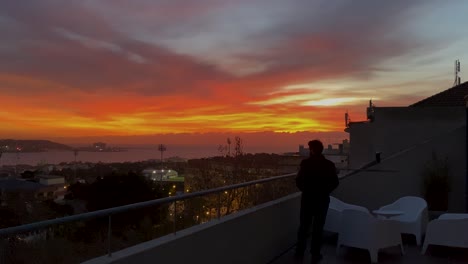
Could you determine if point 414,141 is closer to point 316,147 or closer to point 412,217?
point 412,217

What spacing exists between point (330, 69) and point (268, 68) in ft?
8.13

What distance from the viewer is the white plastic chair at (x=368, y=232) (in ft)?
21.6

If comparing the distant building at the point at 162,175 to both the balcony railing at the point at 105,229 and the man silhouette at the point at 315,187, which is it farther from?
the balcony railing at the point at 105,229

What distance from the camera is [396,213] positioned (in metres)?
7.91

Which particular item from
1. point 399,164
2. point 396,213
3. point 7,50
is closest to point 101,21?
point 7,50

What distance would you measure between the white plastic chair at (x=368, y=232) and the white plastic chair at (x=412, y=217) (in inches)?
29.3

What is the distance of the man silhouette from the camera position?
643cm

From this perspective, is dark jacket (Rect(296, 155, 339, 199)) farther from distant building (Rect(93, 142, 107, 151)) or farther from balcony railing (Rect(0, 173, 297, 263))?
distant building (Rect(93, 142, 107, 151))

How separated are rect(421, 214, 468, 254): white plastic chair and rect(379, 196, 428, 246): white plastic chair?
0.61 meters

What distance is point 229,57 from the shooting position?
713 inches

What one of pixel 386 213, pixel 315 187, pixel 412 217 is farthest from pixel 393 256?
pixel 315 187

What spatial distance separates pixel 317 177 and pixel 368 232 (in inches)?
43.5

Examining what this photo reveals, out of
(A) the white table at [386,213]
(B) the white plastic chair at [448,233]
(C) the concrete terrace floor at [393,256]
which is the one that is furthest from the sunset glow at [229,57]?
(B) the white plastic chair at [448,233]

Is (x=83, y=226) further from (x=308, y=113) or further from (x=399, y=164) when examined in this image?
(x=308, y=113)
